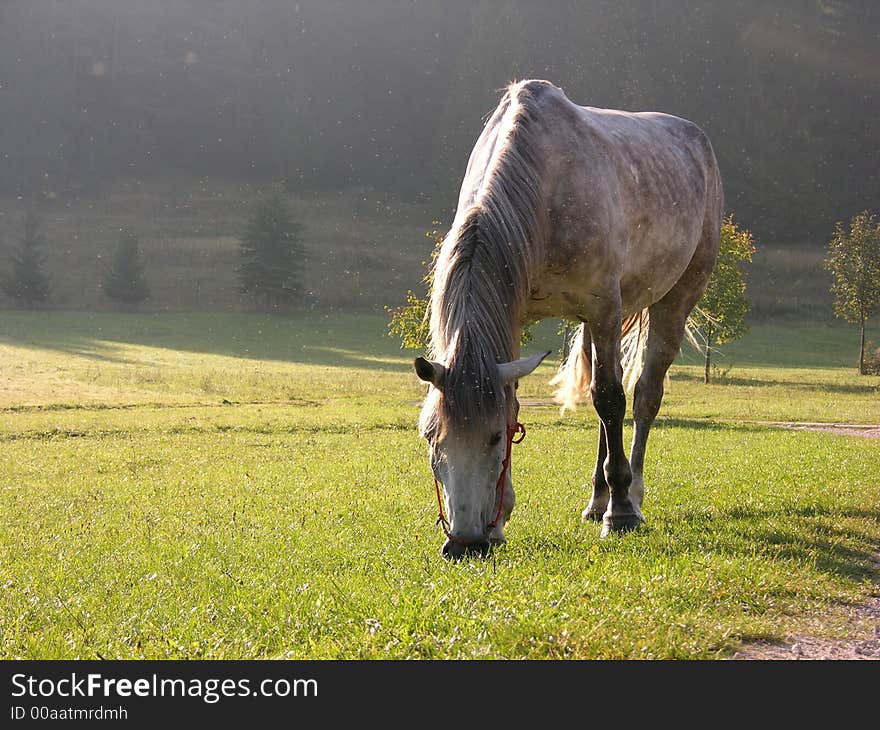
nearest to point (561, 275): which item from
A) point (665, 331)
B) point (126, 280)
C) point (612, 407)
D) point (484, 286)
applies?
point (612, 407)

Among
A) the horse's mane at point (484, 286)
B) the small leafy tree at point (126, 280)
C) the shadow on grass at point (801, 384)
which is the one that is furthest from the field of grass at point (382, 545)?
the small leafy tree at point (126, 280)

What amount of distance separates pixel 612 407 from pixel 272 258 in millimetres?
72482

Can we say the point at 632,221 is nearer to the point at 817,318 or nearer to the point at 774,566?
the point at 774,566

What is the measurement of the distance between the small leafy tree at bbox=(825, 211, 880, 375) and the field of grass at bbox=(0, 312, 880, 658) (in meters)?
27.8

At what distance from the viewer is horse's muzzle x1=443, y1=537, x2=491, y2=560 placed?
5.39 metres

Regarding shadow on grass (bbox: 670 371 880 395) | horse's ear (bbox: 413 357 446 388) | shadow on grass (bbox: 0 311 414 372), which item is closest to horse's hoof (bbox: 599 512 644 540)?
horse's ear (bbox: 413 357 446 388)

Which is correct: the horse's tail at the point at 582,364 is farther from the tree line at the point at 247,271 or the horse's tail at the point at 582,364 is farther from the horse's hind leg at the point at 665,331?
the tree line at the point at 247,271

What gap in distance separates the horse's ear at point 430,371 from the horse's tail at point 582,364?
383cm

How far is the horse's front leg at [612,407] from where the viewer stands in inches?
289

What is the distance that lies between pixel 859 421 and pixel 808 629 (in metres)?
19.6

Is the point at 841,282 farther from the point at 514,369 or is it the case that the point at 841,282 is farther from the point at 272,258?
the point at 272,258

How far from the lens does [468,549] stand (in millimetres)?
5398

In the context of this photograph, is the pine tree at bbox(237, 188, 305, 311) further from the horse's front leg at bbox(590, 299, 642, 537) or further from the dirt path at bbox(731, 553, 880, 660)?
the dirt path at bbox(731, 553, 880, 660)

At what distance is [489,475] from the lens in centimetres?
542
